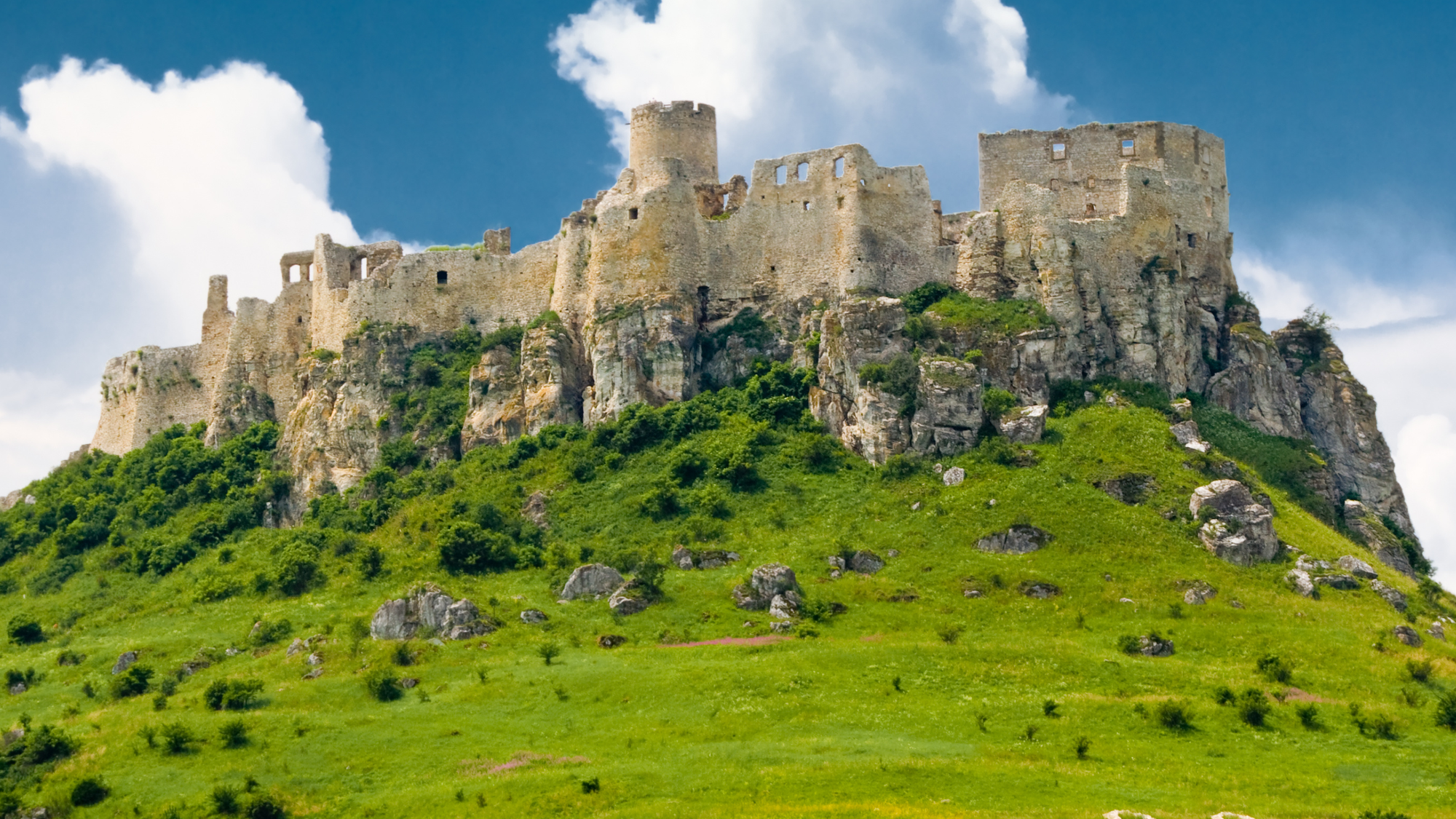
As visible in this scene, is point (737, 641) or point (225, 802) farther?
point (737, 641)

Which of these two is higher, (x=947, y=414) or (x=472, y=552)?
(x=947, y=414)

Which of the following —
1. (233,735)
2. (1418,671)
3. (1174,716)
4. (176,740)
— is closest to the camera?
(1174,716)

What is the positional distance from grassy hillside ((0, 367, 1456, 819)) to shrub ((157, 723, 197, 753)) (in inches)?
4.8

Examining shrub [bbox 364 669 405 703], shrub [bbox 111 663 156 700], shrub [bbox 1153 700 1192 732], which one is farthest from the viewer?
shrub [bbox 111 663 156 700]

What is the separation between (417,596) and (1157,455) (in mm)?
31392

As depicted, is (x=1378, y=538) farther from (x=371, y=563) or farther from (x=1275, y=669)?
(x=371, y=563)

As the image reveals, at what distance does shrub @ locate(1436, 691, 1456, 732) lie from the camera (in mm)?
46188

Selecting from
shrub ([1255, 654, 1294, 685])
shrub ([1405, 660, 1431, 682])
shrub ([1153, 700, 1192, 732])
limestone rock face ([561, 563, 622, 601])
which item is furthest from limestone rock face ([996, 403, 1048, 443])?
shrub ([1153, 700, 1192, 732])

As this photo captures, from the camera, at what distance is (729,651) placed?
52.9 meters

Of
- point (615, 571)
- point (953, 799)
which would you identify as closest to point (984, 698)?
point (953, 799)

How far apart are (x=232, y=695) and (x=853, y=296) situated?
3526 cm

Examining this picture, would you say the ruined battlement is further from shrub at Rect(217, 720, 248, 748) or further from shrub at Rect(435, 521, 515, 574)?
shrub at Rect(217, 720, 248, 748)

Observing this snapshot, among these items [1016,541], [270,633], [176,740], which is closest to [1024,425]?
[1016,541]

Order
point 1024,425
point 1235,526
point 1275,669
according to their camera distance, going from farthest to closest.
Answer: point 1024,425 → point 1235,526 → point 1275,669
